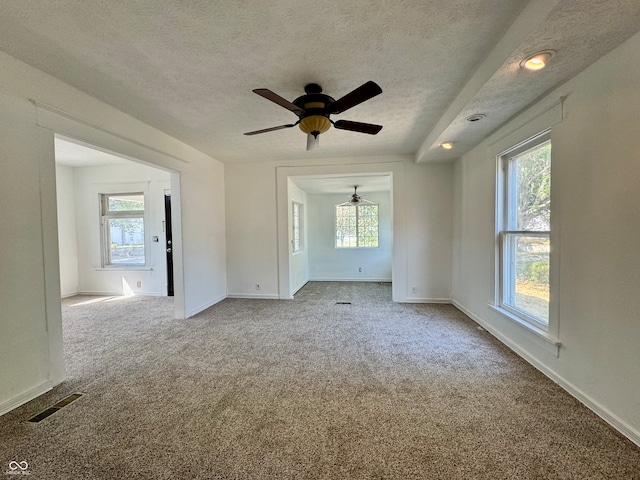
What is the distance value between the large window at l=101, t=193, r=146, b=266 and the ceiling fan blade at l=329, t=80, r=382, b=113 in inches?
199

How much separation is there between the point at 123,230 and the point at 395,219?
540 centimetres

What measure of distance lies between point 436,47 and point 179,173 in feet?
11.3

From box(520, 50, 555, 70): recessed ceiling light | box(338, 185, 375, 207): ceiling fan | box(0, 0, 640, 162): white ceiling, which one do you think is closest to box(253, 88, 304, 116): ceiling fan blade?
box(0, 0, 640, 162): white ceiling

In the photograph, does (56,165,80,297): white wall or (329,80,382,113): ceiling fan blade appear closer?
(329,80,382,113): ceiling fan blade

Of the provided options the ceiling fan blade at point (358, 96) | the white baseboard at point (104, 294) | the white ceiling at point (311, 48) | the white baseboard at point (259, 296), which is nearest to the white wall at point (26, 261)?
the white ceiling at point (311, 48)

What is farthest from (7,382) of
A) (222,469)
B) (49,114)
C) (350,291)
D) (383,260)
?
(383,260)

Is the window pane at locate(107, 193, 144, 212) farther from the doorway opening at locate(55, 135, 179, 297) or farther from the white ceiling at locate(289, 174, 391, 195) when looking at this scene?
the white ceiling at locate(289, 174, 391, 195)

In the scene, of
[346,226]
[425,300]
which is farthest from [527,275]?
[346,226]

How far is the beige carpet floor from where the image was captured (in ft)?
4.76

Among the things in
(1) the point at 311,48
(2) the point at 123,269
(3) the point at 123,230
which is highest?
(1) the point at 311,48

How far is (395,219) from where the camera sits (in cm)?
473

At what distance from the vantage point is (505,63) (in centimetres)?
179

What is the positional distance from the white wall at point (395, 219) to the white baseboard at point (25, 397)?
308 cm

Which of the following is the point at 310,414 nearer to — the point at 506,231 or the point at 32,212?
the point at 32,212
